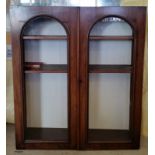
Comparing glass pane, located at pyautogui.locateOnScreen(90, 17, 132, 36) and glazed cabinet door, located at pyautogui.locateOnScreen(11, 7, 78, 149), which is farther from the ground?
glass pane, located at pyautogui.locateOnScreen(90, 17, 132, 36)

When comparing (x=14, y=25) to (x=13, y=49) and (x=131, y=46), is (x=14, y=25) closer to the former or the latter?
(x=13, y=49)

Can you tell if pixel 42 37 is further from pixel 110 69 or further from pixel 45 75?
pixel 110 69

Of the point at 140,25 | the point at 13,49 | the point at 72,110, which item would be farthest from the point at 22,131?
the point at 140,25

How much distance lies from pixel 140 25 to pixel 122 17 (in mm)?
185

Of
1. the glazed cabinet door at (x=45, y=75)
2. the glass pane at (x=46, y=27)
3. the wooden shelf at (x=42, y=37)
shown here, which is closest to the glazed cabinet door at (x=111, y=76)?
the glazed cabinet door at (x=45, y=75)

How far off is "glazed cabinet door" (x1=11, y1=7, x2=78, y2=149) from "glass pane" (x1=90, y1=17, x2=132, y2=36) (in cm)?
28

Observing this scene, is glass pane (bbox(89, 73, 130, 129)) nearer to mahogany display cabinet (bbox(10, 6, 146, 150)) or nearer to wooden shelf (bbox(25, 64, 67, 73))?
mahogany display cabinet (bbox(10, 6, 146, 150))

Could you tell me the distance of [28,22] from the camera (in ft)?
7.41

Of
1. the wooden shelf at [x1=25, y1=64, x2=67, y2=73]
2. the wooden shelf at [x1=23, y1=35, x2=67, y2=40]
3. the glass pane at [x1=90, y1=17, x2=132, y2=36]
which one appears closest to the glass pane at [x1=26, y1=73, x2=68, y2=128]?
the wooden shelf at [x1=25, y1=64, x2=67, y2=73]

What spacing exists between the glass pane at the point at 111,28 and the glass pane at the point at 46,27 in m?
0.34

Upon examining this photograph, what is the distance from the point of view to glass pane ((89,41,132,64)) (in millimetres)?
2498

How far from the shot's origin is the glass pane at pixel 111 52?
2.50 metres

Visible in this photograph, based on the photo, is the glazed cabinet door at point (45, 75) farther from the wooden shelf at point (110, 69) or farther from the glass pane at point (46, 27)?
the wooden shelf at point (110, 69)

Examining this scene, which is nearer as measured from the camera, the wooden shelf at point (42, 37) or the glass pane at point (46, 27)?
the wooden shelf at point (42, 37)
